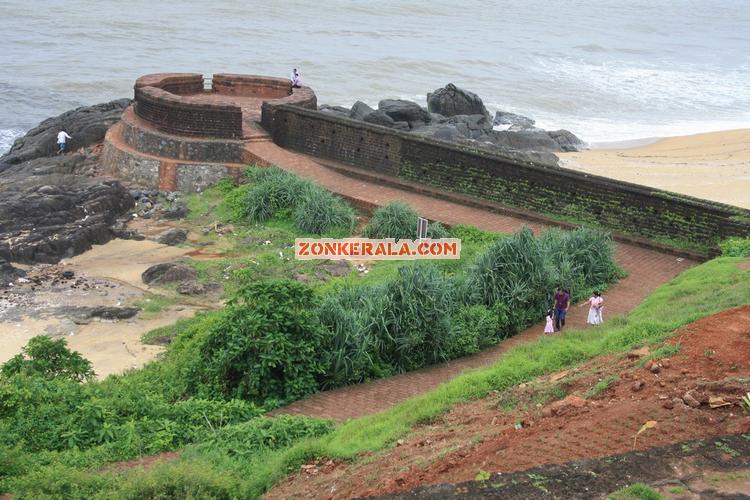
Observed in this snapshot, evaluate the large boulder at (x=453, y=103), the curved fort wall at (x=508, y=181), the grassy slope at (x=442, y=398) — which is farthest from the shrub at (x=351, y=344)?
the large boulder at (x=453, y=103)

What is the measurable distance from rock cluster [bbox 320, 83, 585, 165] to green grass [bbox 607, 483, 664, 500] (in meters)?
18.3

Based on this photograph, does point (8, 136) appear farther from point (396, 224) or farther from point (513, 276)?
point (513, 276)

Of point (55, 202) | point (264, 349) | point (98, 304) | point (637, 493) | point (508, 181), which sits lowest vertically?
point (98, 304)

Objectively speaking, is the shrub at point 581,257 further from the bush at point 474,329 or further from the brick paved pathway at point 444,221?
the bush at point 474,329

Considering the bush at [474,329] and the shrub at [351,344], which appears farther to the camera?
the bush at [474,329]

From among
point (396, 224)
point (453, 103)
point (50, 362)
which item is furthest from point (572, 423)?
point (453, 103)

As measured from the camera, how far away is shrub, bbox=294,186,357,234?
16.8 m

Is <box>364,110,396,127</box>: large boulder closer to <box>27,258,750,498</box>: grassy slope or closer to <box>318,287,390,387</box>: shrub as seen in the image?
<box>27,258,750,498</box>: grassy slope

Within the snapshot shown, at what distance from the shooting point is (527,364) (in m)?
9.69

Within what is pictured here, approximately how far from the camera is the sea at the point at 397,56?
35.8 metres

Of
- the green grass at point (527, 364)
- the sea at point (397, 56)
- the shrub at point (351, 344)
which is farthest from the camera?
the sea at point (397, 56)

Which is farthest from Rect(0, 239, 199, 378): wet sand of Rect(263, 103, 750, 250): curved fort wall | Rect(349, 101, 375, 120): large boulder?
Rect(349, 101, 375, 120): large boulder

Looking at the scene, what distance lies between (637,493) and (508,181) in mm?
11178

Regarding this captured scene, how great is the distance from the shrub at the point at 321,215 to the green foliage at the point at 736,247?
5925 millimetres
